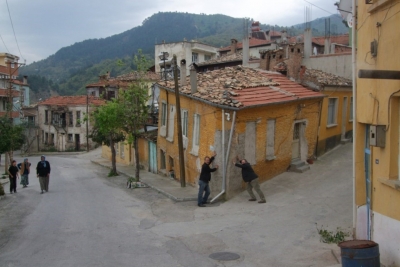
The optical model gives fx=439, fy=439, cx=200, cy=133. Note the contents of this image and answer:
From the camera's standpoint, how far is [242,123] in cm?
1566

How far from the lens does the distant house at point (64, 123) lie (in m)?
57.4

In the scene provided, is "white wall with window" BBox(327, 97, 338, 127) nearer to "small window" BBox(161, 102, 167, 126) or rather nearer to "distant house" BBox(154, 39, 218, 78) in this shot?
"small window" BBox(161, 102, 167, 126)

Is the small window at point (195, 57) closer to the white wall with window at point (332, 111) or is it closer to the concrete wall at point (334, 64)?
the concrete wall at point (334, 64)

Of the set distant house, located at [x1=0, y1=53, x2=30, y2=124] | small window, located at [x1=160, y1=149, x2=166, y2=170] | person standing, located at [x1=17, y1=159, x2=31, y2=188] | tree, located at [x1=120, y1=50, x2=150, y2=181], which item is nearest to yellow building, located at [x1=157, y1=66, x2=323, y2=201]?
tree, located at [x1=120, y1=50, x2=150, y2=181]

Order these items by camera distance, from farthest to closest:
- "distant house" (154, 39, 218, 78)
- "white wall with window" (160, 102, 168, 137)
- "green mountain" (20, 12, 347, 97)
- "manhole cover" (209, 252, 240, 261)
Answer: "green mountain" (20, 12, 347, 97) → "distant house" (154, 39, 218, 78) → "white wall with window" (160, 102, 168, 137) → "manhole cover" (209, 252, 240, 261)

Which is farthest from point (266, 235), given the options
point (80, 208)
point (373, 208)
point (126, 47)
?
point (126, 47)

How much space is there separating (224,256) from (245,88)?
30.6 feet

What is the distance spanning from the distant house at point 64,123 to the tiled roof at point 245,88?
3841 cm

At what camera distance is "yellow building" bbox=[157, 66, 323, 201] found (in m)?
15.5

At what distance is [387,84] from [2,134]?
3328cm

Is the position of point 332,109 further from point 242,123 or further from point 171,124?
point 171,124

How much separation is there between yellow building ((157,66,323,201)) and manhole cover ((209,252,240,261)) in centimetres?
573

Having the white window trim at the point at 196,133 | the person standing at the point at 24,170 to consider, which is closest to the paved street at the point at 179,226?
the white window trim at the point at 196,133

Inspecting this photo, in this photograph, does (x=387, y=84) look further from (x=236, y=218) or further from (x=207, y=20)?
(x=207, y=20)
